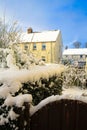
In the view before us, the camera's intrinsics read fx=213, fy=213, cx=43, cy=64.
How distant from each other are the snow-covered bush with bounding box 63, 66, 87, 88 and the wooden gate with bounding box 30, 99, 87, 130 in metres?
12.2

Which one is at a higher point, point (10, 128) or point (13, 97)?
point (13, 97)

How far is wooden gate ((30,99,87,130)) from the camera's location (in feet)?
11.0

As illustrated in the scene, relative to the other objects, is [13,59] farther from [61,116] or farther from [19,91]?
[61,116]

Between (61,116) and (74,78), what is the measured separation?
13.0m

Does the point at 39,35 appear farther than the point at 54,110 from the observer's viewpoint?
Yes

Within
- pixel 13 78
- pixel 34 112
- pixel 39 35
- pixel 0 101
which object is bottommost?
pixel 34 112

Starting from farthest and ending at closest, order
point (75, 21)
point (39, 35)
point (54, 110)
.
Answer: point (39, 35), point (75, 21), point (54, 110)

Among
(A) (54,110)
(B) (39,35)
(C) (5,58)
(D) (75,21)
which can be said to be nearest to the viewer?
(A) (54,110)

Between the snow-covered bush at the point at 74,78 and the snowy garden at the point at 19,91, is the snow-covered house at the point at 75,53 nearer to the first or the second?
the snow-covered bush at the point at 74,78

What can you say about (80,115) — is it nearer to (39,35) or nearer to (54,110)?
(54,110)

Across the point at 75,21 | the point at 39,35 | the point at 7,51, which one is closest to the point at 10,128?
the point at 7,51

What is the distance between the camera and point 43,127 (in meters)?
3.61

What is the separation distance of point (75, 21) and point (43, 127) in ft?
68.3

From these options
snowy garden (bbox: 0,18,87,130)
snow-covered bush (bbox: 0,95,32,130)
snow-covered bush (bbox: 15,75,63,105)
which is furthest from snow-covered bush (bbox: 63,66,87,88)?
snow-covered bush (bbox: 0,95,32,130)
